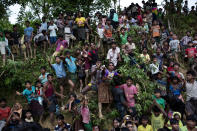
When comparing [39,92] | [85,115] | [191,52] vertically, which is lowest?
[85,115]

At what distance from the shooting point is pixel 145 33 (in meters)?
11.0

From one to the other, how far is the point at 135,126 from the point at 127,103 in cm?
79

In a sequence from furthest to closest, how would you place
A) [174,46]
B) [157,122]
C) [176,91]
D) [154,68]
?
[174,46], [154,68], [176,91], [157,122]

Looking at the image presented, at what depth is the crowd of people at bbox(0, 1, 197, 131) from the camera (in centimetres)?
601

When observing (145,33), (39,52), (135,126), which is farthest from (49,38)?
(135,126)

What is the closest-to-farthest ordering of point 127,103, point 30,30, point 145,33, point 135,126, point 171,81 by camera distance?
point 135,126 < point 127,103 < point 171,81 < point 30,30 < point 145,33

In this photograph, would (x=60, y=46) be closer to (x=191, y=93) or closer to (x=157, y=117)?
(x=157, y=117)

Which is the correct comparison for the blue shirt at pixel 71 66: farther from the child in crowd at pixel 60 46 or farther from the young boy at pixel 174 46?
the young boy at pixel 174 46

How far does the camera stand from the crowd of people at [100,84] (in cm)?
601

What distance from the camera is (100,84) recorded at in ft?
22.2

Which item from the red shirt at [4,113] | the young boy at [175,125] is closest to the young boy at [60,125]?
the red shirt at [4,113]

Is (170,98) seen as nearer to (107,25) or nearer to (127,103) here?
(127,103)

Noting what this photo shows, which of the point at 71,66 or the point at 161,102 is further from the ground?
the point at 71,66

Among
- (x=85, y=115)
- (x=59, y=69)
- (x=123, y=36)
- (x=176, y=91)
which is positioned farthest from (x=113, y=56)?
(x=85, y=115)
